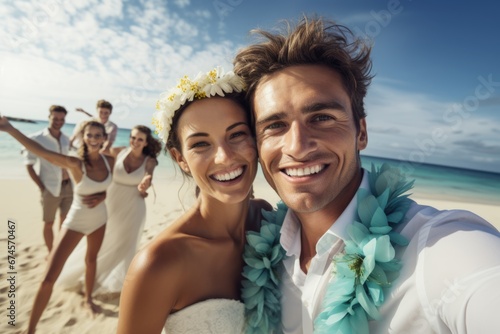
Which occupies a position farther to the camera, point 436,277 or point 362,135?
point 362,135

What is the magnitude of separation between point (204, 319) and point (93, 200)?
334 centimetres

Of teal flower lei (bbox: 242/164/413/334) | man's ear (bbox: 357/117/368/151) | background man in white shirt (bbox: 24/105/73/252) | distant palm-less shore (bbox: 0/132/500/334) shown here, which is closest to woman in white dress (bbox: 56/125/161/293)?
distant palm-less shore (bbox: 0/132/500/334)

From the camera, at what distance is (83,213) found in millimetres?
4504

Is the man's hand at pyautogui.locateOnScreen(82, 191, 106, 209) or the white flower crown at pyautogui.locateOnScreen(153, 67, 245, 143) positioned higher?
the white flower crown at pyautogui.locateOnScreen(153, 67, 245, 143)

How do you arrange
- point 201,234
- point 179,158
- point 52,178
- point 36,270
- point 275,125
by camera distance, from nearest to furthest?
point 275,125 → point 201,234 → point 179,158 → point 36,270 → point 52,178

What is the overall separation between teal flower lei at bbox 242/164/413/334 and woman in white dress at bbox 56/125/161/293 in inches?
157

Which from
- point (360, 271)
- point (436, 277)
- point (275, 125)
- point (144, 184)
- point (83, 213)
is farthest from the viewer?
point (144, 184)

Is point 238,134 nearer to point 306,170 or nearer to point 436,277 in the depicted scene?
point 306,170

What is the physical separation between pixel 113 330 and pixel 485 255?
4.51 metres

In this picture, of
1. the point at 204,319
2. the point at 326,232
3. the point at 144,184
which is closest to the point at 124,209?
the point at 144,184

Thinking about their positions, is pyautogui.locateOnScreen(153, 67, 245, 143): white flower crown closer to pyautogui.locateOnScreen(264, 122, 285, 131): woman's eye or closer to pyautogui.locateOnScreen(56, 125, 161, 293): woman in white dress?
pyautogui.locateOnScreen(264, 122, 285, 131): woman's eye

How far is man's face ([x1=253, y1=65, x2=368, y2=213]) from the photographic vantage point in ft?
6.14

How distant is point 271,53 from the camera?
2.15m

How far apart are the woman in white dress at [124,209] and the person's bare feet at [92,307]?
0.63m
